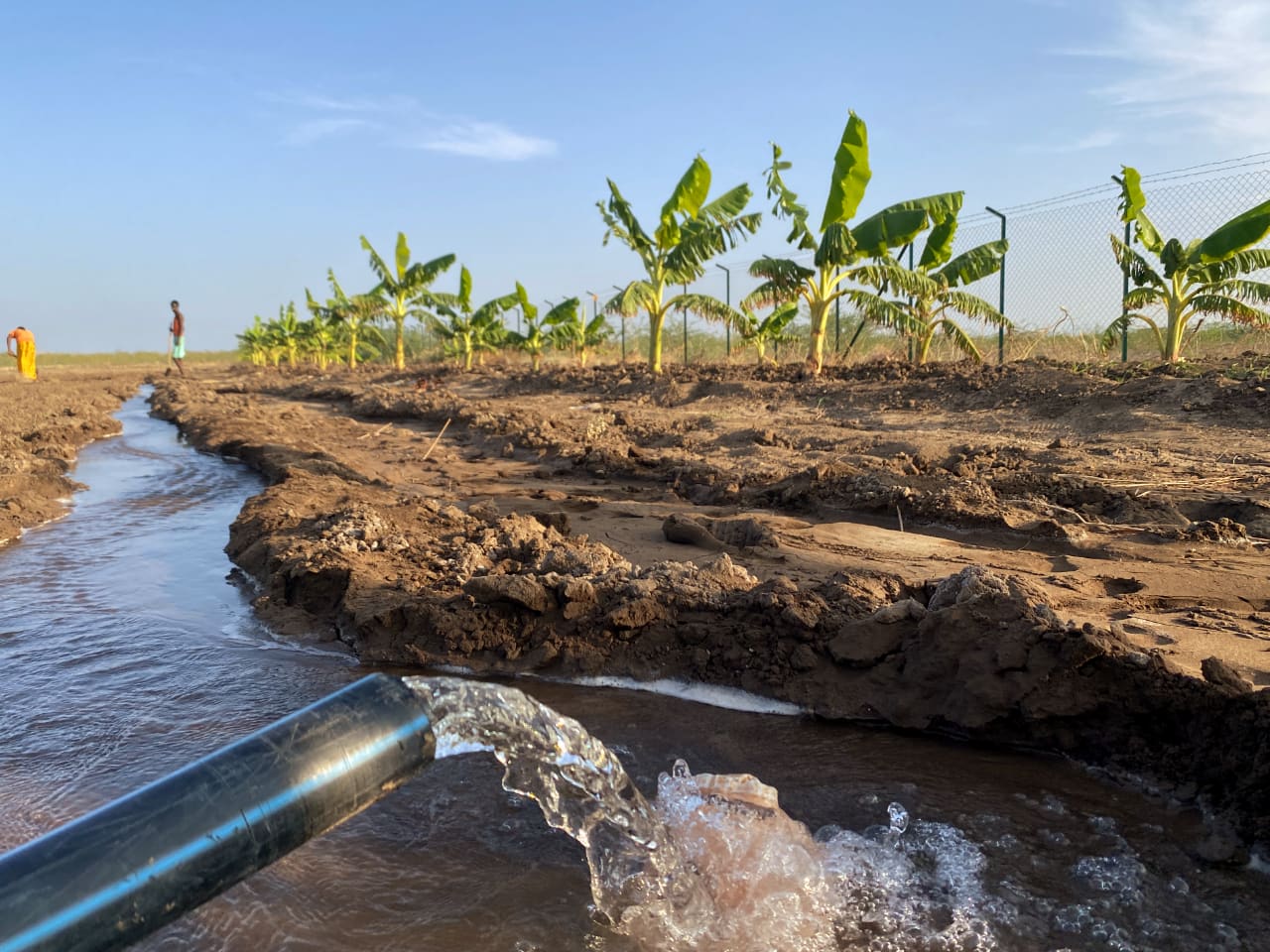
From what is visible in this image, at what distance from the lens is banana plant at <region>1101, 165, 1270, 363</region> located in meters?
10.6

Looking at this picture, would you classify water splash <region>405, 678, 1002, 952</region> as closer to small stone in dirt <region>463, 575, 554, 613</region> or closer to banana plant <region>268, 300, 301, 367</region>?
small stone in dirt <region>463, 575, 554, 613</region>

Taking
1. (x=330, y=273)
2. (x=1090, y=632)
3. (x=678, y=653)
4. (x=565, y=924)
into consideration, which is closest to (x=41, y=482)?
(x=678, y=653)

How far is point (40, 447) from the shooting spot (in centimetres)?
1070

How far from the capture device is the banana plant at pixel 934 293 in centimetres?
1320

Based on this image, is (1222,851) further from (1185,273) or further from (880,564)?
(1185,273)

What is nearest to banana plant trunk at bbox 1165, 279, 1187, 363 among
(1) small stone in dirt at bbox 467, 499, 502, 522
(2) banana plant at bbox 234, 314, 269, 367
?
(1) small stone in dirt at bbox 467, 499, 502, 522

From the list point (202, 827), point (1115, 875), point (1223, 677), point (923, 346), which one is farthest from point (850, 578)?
point (923, 346)

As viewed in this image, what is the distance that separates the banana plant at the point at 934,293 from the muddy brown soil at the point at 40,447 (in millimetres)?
10979

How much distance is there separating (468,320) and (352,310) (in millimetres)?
6267

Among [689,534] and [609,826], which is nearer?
[609,826]

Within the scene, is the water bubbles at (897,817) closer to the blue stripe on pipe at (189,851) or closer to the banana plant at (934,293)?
the blue stripe on pipe at (189,851)

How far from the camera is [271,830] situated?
50.0 inches

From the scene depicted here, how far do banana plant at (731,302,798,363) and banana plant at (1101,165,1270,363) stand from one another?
664cm

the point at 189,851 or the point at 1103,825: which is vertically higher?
the point at 189,851
